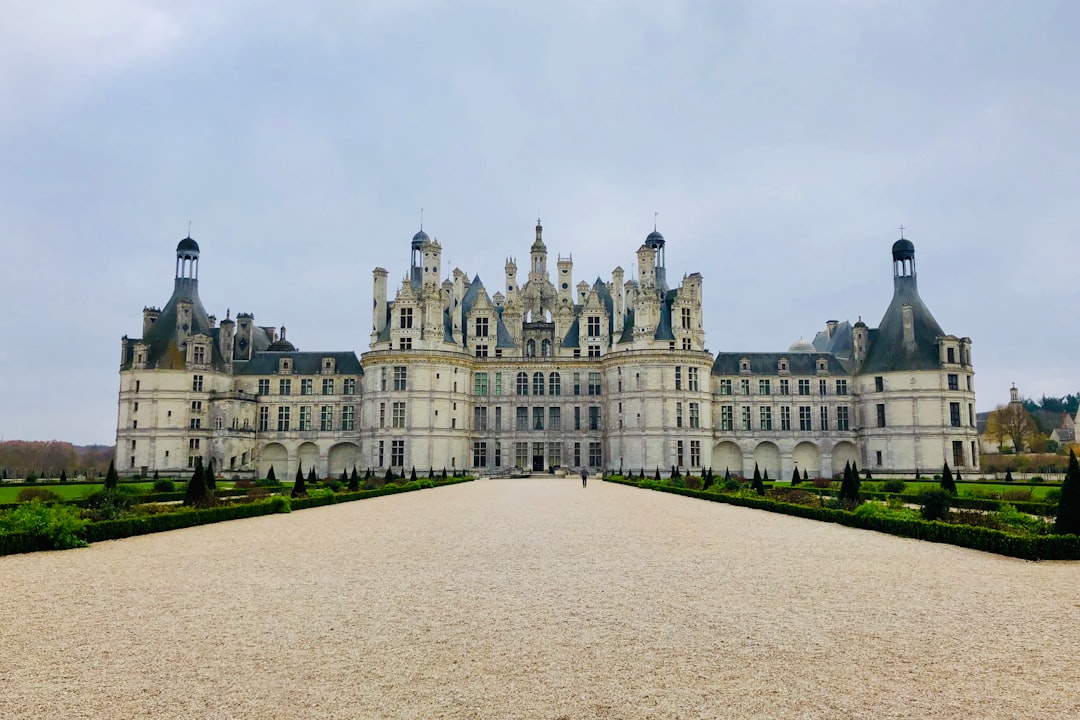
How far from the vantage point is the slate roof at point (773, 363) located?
6306cm

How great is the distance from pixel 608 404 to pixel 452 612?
5218cm

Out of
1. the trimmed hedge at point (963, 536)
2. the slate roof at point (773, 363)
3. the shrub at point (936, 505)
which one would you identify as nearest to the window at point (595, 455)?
the slate roof at point (773, 363)

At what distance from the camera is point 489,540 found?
1755cm

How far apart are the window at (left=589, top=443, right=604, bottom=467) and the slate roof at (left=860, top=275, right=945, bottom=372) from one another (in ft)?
73.2

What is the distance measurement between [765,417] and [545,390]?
18448mm

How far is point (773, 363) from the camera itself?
6425cm

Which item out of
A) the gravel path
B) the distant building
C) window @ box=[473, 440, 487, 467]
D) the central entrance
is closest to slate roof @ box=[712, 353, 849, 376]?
the distant building

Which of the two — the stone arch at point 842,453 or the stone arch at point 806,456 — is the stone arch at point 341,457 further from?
the stone arch at point 842,453

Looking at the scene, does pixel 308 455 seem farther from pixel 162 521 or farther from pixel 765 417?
pixel 162 521

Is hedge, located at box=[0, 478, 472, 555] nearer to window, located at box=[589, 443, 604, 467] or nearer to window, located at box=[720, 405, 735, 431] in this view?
window, located at box=[589, 443, 604, 467]

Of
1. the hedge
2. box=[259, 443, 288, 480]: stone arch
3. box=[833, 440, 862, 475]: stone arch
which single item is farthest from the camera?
box=[259, 443, 288, 480]: stone arch

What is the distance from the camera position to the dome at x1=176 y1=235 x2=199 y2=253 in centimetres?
6412

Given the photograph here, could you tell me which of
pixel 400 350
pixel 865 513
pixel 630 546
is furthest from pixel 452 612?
pixel 400 350

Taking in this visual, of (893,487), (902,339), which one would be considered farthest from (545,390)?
(893,487)
